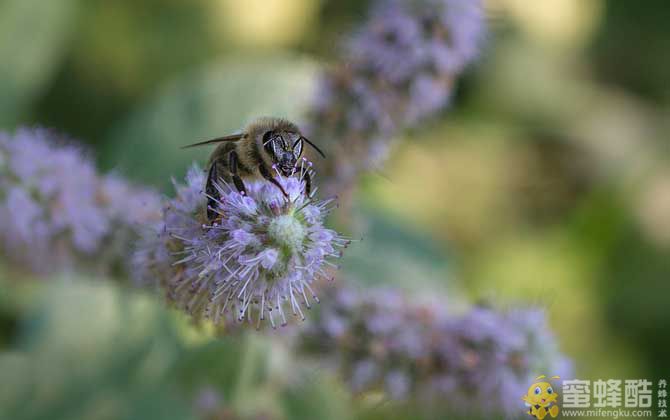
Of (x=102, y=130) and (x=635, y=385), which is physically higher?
(x=102, y=130)

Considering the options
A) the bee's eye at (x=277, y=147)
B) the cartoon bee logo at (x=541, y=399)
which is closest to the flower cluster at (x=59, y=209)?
the bee's eye at (x=277, y=147)

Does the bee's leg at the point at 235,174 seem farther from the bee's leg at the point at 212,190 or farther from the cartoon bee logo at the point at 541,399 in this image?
the cartoon bee logo at the point at 541,399

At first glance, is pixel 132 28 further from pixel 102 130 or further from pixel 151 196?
pixel 151 196

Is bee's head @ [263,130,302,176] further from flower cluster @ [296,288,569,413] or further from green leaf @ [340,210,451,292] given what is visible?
green leaf @ [340,210,451,292]

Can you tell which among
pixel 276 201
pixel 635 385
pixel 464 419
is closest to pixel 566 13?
pixel 635 385

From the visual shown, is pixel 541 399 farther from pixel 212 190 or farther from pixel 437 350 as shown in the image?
pixel 212 190

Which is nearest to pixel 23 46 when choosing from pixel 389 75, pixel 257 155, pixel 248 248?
pixel 389 75

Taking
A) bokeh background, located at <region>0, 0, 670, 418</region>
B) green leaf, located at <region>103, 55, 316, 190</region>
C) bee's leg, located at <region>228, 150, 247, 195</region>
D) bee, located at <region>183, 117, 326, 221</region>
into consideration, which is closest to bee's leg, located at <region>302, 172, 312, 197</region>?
bee, located at <region>183, 117, 326, 221</region>
